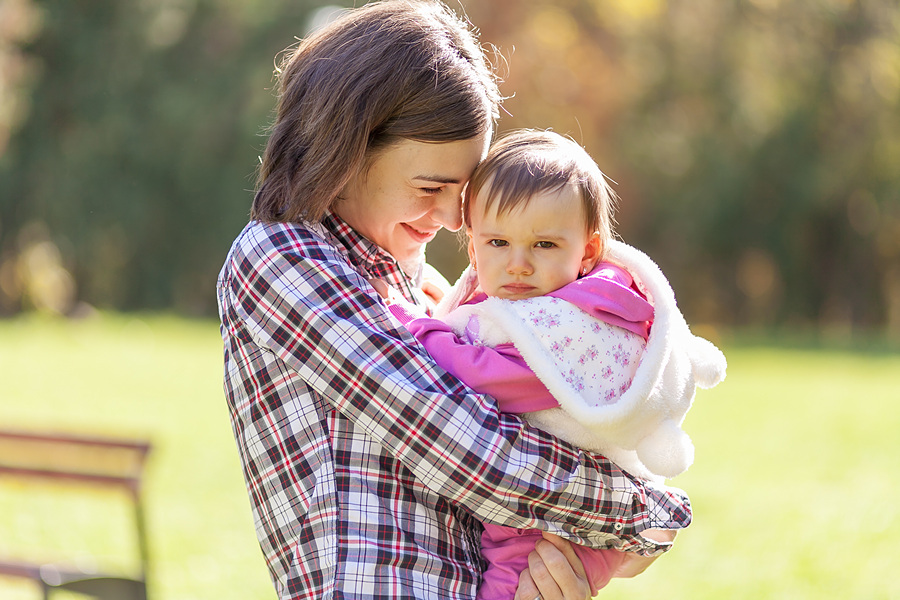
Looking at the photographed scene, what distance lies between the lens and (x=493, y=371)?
158cm

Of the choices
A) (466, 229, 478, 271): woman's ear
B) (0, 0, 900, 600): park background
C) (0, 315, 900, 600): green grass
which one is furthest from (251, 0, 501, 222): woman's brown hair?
(0, 0, 900, 600): park background

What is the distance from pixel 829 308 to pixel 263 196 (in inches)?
710

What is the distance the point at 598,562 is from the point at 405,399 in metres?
0.52

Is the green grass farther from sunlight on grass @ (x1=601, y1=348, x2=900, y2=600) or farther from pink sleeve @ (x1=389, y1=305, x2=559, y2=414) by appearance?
pink sleeve @ (x1=389, y1=305, x2=559, y2=414)

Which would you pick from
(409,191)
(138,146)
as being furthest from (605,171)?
(409,191)

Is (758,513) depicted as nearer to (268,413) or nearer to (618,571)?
(618,571)

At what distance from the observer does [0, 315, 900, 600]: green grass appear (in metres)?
5.04

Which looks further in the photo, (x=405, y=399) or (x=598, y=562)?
(x=598, y=562)

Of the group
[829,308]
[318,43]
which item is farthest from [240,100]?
[318,43]

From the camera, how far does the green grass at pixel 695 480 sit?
5.04 meters

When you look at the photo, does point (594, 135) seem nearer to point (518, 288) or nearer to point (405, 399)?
point (518, 288)

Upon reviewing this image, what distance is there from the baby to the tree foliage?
1321 cm

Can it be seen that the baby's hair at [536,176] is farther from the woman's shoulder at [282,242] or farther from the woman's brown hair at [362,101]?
the woman's shoulder at [282,242]

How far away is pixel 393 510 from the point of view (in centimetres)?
152
